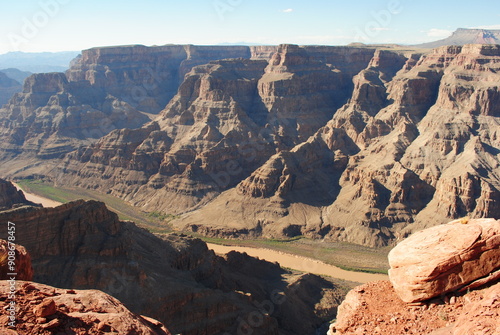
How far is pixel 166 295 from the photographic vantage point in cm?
4975

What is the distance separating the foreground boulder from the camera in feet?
76.6

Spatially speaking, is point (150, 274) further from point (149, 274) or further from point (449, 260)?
point (449, 260)

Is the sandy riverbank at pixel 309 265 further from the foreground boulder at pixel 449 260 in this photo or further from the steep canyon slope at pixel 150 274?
the foreground boulder at pixel 449 260

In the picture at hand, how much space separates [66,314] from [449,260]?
19.4 meters

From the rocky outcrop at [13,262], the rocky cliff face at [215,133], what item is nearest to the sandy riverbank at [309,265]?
the rocky cliff face at [215,133]

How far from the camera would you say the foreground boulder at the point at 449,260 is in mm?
23359

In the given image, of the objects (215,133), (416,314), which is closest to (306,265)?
(416,314)

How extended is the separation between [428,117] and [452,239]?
123 m

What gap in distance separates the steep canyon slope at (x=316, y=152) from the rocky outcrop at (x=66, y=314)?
82.7 meters

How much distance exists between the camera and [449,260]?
77.9 ft

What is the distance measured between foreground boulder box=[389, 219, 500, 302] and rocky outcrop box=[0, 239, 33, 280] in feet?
71.0

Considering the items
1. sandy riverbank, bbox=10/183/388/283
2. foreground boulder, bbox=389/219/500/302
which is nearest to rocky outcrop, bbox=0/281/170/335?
foreground boulder, bbox=389/219/500/302

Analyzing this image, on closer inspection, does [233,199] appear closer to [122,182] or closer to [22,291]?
[122,182]

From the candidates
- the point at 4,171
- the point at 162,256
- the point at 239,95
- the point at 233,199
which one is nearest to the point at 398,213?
the point at 233,199
